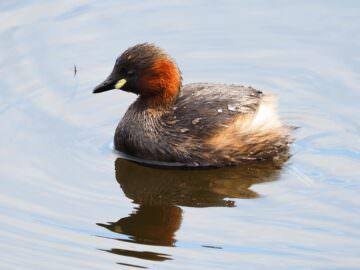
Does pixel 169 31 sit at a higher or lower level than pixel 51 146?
higher

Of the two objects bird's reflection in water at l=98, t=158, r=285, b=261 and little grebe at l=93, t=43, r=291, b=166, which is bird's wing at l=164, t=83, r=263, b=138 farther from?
bird's reflection in water at l=98, t=158, r=285, b=261

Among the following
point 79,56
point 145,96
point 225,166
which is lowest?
point 225,166

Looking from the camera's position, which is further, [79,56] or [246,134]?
[79,56]

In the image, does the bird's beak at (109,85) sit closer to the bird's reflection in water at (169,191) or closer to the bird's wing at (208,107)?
the bird's wing at (208,107)

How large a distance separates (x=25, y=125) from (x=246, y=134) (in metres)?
1.89

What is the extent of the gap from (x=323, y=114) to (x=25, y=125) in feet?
8.48

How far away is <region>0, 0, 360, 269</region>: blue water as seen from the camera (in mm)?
7234

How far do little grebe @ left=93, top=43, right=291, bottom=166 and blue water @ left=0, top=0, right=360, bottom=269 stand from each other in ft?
0.55

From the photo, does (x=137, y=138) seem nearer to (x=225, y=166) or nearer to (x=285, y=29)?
(x=225, y=166)

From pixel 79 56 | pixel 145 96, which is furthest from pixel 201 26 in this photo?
pixel 145 96

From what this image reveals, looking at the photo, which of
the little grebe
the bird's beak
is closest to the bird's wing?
the little grebe

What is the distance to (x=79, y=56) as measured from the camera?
10.3 metres

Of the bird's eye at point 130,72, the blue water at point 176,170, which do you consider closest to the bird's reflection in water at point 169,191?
the blue water at point 176,170

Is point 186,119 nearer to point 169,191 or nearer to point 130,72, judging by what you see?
point 130,72
